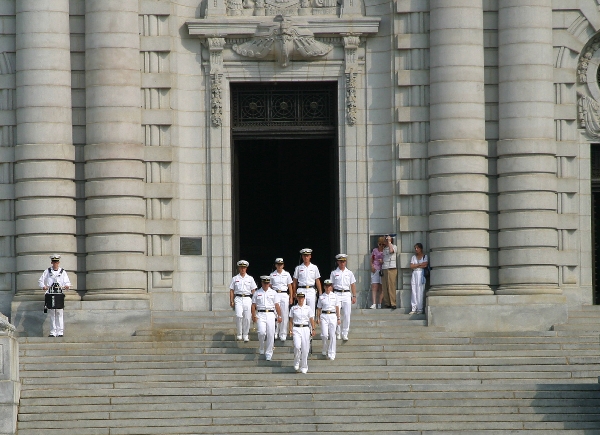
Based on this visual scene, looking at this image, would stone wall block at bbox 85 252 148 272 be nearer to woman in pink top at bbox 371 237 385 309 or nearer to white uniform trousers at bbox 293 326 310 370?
woman in pink top at bbox 371 237 385 309

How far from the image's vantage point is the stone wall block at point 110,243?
39156 mm

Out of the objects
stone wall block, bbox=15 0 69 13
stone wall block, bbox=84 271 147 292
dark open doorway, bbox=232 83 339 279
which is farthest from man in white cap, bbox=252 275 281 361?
dark open doorway, bbox=232 83 339 279

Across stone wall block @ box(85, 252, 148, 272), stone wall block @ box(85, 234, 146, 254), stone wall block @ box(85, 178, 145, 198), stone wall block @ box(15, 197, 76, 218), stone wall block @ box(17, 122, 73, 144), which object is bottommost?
stone wall block @ box(85, 252, 148, 272)

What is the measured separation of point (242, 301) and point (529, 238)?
25.6 feet

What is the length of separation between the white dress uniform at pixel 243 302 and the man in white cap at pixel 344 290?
6.65 feet

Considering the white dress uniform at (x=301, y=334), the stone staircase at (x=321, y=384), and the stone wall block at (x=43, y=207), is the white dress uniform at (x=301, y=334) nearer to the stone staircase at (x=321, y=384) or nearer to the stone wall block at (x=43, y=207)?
the stone staircase at (x=321, y=384)

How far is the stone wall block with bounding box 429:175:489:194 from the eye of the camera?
39250 millimetres

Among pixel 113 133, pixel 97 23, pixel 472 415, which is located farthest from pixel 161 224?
pixel 472 415

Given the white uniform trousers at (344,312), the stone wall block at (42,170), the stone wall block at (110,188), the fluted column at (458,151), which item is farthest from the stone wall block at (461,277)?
the stone wall block at (42,170)

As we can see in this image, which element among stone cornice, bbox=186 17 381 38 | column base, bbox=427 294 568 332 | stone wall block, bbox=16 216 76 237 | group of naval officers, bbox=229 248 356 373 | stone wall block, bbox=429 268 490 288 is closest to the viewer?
group of naval officers, bbox=229 248 356 373

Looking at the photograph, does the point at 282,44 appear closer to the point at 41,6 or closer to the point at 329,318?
the point at 41,6

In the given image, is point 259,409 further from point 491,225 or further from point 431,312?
point 491,225

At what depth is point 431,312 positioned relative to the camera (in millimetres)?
38406

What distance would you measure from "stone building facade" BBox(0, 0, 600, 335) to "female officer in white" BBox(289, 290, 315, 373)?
483 cm
